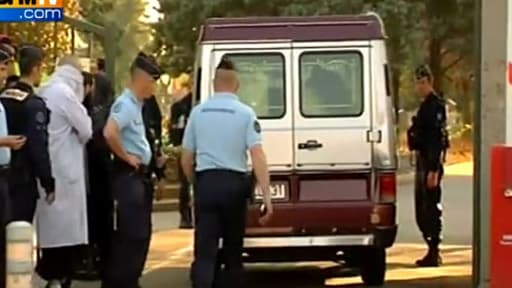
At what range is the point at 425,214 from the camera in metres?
14.3

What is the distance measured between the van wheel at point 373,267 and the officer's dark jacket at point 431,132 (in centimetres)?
165

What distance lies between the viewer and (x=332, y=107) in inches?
484

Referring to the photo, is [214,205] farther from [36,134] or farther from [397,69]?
[397,69]

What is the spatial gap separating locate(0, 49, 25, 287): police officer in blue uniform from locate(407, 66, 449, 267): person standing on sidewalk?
5.61m

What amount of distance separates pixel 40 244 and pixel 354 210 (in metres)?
2.88

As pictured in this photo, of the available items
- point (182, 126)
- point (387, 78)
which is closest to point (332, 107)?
point (387, 78)

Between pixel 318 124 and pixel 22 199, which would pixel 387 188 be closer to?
pixel 318 124

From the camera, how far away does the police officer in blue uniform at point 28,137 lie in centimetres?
973

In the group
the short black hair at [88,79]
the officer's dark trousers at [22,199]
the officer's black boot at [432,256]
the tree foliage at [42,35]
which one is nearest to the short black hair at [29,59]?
the officer's dark trousers at [22,199]

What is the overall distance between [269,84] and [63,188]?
2.63 m

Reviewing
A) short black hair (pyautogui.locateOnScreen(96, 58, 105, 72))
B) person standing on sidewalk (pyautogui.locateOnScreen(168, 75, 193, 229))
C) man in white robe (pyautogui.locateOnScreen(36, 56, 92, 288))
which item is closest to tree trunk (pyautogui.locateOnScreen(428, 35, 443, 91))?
person standing on sidewalk (pyautogui.locateOnScreen(168, 75, 193, 229))

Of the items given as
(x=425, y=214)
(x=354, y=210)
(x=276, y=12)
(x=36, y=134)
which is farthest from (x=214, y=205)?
(x=276, y=12)

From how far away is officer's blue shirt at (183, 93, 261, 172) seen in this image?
9.69 m

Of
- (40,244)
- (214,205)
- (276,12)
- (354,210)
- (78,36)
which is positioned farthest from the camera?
(276,12)
